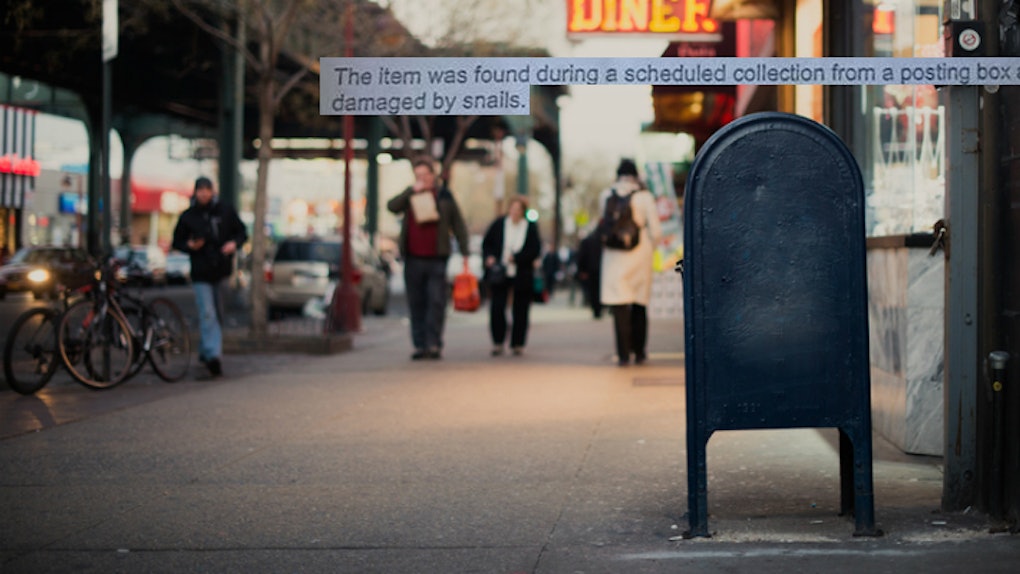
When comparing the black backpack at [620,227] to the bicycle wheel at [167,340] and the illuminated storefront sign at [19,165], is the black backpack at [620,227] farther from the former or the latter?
the illuminated storefront sign at [19,165]

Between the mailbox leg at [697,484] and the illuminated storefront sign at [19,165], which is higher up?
the illuminated storefront sign at [19,165]

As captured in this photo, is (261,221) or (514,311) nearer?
(514,311)

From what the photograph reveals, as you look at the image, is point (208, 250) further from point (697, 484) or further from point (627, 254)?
point (697, 484)

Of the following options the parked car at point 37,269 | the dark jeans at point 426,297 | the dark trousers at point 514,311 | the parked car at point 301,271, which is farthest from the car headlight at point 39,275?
the dark jeans at point 426,297

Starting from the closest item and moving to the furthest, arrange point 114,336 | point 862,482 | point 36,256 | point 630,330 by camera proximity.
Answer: point 862,482, point 114,336, point 630,330, point 36,256

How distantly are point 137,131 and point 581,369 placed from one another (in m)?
50.4

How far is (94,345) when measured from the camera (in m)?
10.8

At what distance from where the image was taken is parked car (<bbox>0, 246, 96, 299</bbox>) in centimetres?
3272

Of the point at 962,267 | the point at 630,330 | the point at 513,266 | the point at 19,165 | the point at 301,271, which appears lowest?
the point at 630,330

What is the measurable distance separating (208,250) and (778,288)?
7.57m

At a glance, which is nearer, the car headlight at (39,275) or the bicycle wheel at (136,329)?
the bicycle wheel at (136,329)

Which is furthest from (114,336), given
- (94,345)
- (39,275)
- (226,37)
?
(39,275)

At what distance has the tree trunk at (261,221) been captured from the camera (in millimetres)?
15875

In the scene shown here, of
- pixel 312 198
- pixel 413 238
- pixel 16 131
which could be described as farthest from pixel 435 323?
pixel 312 198
